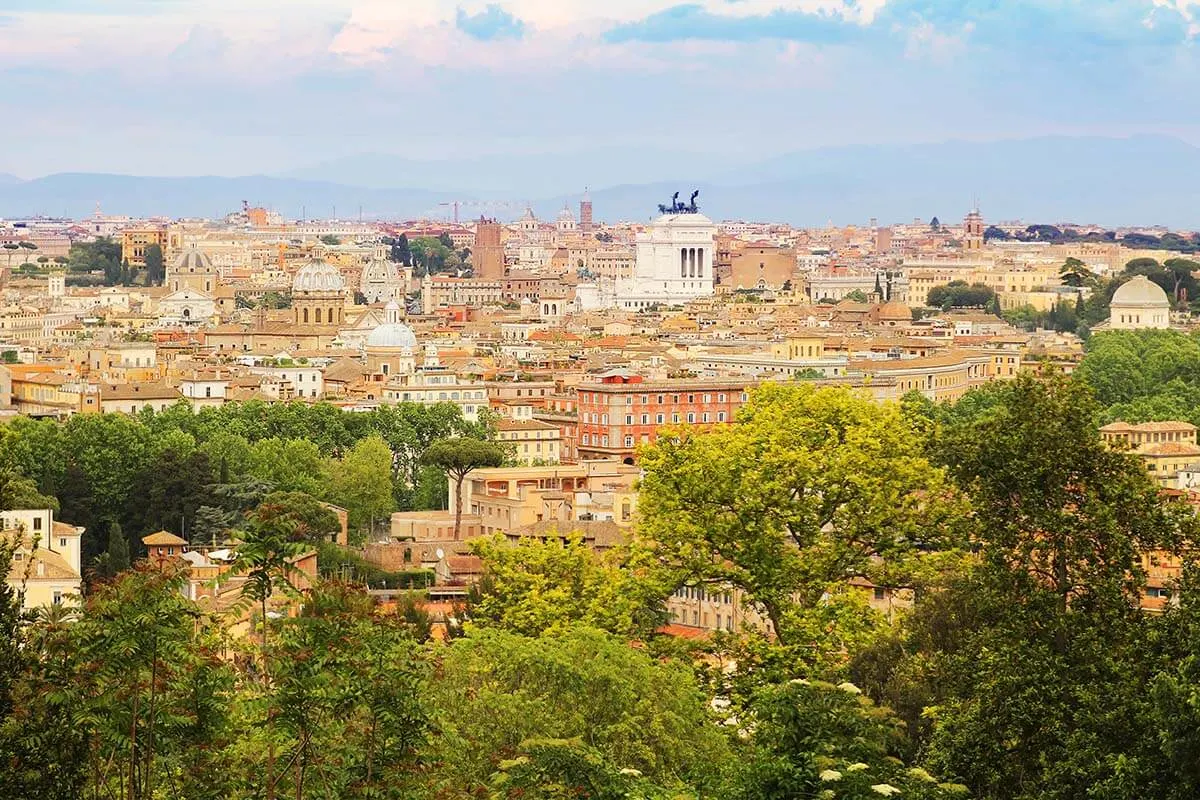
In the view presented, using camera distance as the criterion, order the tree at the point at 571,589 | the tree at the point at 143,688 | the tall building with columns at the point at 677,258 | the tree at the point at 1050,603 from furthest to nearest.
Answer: the tall building with columns at the point at 677,258
the tree at the point at 571,589
the tree at the point at 1050,603
the tree at the point at 143,688

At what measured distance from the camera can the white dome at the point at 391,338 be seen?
79.9 meters

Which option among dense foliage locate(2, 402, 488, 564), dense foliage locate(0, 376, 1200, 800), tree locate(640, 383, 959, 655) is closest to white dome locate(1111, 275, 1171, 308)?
dense foliage locate(2, 402, 488, 564)

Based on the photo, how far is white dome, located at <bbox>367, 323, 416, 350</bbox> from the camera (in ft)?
262

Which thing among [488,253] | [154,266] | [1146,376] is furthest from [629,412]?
[488,253]

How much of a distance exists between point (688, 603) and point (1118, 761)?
62.7 feet

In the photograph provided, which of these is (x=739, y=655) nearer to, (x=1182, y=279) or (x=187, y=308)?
(x=187, y=308)

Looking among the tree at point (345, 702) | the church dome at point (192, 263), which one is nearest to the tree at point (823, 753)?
the tree at point (345, 702)

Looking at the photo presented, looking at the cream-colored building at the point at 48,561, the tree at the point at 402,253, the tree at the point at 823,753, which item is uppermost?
Result: the tree at the point at 823,753

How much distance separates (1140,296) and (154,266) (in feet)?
225

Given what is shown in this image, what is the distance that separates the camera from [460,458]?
4988 centimetres

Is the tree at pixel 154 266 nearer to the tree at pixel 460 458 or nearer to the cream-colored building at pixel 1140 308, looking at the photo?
the cream-colored building at pixel 1140 308

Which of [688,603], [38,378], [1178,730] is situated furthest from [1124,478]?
[38,378]

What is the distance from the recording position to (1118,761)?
685 inches

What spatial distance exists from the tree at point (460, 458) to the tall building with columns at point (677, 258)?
86314 millimetres
